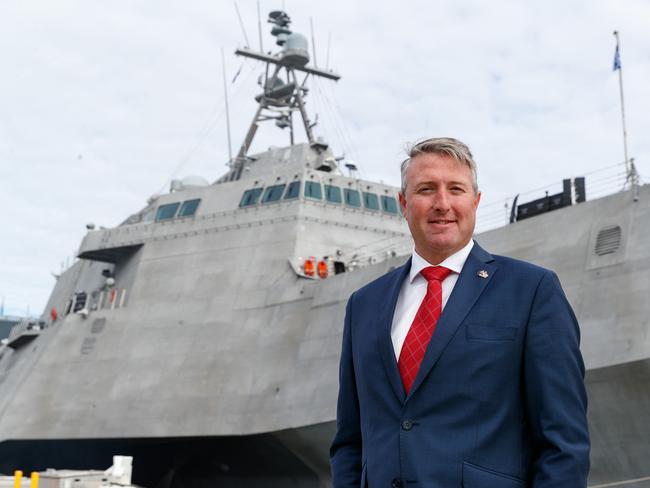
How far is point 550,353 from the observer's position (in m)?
3.14

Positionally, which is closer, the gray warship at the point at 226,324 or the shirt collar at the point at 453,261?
the shirt collar at the point at 453,261

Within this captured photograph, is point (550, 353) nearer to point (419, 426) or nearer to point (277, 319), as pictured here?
point (419, 426)

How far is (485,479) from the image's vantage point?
3027 mm

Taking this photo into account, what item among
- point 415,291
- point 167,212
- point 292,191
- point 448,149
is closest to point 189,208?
point 167,212

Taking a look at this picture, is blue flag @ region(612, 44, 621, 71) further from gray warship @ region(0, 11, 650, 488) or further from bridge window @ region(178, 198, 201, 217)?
bridge window @ region(178, 198, 201, 217)

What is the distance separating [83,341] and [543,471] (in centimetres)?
2126

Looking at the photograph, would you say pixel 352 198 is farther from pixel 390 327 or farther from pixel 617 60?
pixel 390 327

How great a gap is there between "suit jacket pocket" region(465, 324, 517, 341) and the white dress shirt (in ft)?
0.64

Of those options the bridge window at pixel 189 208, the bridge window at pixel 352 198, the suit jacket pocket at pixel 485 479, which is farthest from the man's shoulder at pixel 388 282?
the bridge window at pixel 189 208

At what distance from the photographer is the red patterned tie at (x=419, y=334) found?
3.31 meters

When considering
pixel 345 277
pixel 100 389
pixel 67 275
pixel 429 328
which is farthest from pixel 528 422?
pixel 67 275

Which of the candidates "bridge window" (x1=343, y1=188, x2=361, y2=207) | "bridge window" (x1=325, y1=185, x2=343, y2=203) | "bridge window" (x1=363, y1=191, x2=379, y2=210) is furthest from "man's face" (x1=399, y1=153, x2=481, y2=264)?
"bridge window" (x1=363, y1=191, x2=379, y2=210)

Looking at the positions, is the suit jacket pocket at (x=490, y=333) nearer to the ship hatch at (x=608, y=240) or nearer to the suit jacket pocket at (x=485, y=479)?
the suit jacket pocket at (x=485, y=479)

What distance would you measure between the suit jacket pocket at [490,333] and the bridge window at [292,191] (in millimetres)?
18687
